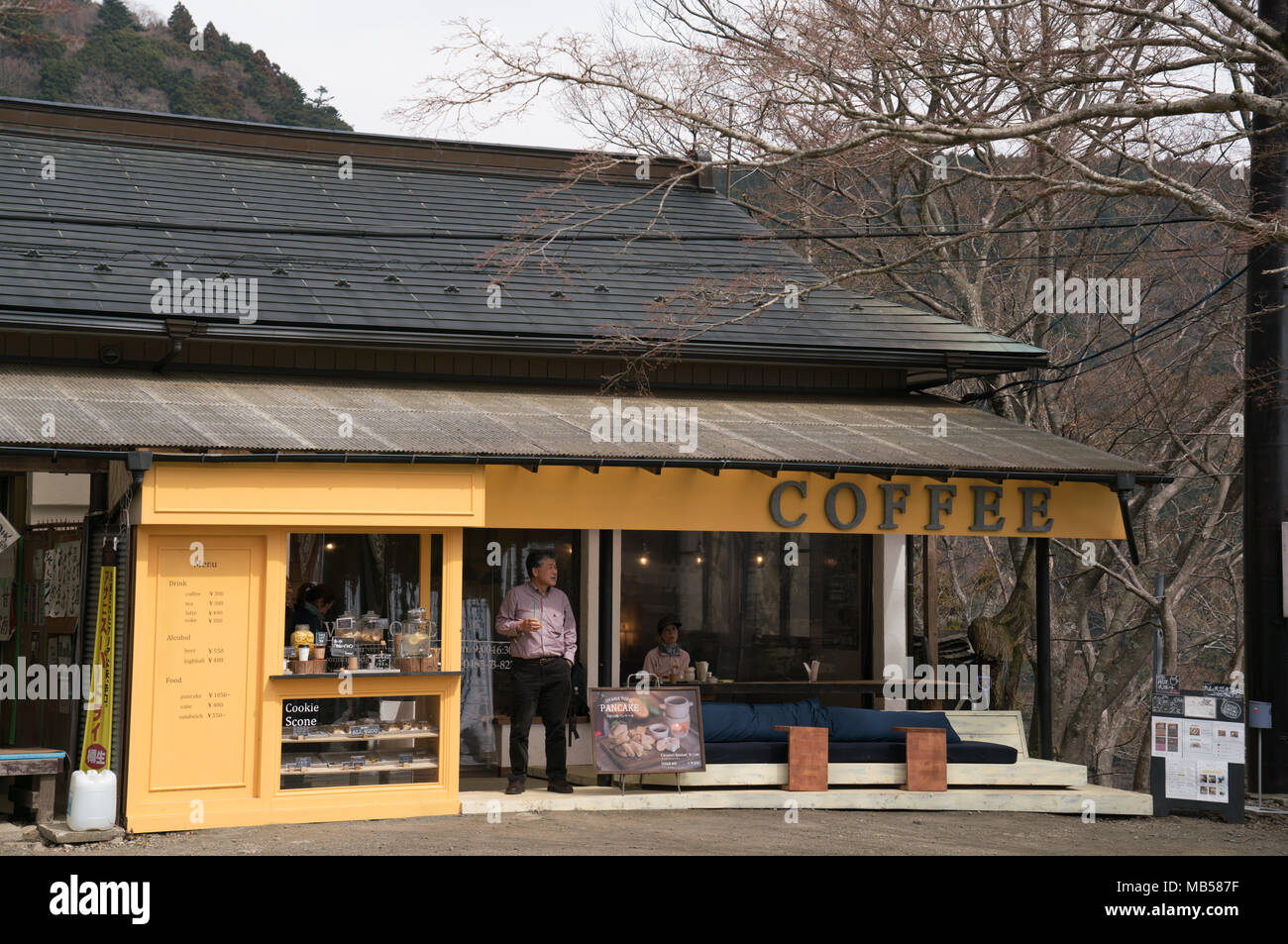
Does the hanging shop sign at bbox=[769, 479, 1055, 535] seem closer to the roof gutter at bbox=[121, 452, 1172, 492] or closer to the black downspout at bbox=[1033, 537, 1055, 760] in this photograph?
the roof gutter at bbox=[121, 452, 1172, 492]

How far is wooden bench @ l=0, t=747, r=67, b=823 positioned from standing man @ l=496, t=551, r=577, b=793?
128 inches

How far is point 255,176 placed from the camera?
48.4ft

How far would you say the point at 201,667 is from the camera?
31.2ft

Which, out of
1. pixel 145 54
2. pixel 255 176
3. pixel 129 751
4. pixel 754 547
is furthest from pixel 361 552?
pixel 145 54

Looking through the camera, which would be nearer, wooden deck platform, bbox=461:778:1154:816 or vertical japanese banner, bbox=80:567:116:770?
vertical japanese banner, bbox=80:567:116:770

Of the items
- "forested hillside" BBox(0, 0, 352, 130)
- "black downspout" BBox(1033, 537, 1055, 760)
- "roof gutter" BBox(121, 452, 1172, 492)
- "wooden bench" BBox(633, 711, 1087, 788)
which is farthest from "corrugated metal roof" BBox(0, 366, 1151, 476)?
"forested hillside" BBox(0, 0, 352, 130)

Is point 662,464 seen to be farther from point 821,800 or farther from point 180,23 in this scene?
point 180,23

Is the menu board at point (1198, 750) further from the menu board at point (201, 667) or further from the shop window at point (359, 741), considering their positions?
the menu board at point (201, 667)

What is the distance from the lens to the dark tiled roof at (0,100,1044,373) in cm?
1212

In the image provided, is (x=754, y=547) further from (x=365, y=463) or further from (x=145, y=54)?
(x=145, y=54)

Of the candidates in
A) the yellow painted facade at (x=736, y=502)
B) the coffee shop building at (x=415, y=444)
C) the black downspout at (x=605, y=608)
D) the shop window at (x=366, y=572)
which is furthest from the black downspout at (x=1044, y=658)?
the shop window at (x=366, y=572)

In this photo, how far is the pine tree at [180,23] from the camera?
43469 millimetres

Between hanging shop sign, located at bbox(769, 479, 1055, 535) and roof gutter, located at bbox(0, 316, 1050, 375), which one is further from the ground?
roof gutter, located at bbox(0, 316, 1050, 375)

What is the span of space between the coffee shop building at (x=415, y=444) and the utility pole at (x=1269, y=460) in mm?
1204
